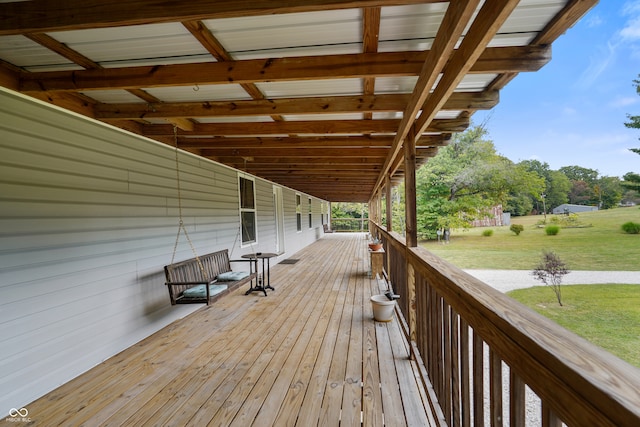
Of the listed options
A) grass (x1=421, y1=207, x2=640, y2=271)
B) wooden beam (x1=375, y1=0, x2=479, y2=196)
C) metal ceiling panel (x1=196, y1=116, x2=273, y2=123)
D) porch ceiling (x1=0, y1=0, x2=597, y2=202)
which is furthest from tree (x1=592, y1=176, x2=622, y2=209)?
metal ceiling panel (x1=196, y1=116, x2=273, y2=123)

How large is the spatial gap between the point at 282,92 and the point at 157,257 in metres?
2.59

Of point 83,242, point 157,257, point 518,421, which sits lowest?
point 518,421

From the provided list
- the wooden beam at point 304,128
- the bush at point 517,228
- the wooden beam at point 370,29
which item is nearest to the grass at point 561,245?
the bush at point 517,228

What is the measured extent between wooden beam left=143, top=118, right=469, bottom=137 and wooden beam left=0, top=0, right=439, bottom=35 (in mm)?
1987

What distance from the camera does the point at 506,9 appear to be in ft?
3.23

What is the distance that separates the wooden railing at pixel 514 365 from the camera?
23.5 inches

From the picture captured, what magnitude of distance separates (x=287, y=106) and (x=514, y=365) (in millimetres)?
2480

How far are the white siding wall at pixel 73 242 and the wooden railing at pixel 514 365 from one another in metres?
3.03

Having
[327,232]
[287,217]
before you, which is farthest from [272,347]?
[327,232]

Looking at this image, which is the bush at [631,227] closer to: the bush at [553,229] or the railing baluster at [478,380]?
the railing baluster at [478,380]

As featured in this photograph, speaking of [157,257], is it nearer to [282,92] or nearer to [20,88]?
[20,88]

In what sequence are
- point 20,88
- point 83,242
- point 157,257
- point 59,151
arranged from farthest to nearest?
point 157,257, point 83,242, point 59,151, point 20,88

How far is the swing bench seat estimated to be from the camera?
3.37 m

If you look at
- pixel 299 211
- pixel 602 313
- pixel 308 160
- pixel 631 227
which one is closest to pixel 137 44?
pixel 308 160
